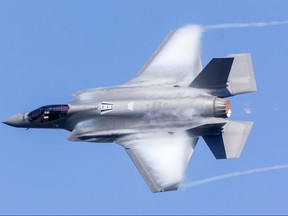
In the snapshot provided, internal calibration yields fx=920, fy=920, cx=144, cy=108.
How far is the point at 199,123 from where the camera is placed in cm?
4162

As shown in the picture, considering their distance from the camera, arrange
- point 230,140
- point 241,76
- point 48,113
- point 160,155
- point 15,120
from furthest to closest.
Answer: point 15,120, point 48,113, point 241,76, point 160,155, point 230,140

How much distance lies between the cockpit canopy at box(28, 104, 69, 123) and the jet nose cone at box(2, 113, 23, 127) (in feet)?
1.90

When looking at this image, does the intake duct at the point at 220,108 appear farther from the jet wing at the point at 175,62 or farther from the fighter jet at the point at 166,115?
the jet wing at the point at 175,62

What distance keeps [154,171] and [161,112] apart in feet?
9.20

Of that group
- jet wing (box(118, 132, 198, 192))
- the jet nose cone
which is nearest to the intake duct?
jet wing (box(118, 132, 198, 192))

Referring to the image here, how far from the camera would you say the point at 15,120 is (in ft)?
149

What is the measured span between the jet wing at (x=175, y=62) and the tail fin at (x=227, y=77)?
55.2 inches

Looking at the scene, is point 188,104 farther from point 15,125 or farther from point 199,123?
point 15,125

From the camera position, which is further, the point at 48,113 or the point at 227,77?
the point at 48,113

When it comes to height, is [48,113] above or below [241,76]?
below

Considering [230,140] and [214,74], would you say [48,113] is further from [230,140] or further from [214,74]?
[230,140]

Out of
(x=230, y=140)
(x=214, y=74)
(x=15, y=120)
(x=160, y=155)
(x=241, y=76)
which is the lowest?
(x=160, y=155)

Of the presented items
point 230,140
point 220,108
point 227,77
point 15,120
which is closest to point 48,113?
point 15,120

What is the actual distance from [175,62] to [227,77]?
12.8 feet
